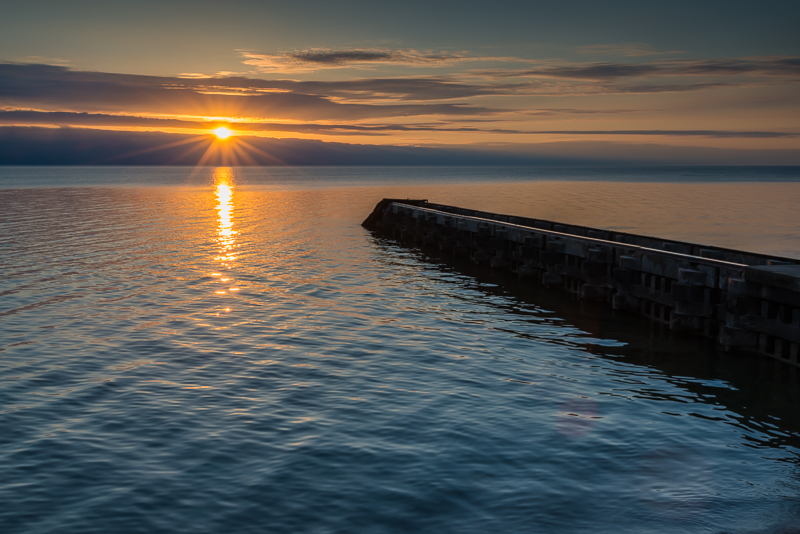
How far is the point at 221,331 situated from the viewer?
15.8 meters

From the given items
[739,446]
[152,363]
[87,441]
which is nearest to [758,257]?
[739,446]

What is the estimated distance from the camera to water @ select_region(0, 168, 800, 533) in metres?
7.28

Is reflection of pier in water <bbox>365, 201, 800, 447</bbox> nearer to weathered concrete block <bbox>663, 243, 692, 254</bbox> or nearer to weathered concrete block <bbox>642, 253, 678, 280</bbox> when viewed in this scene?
weathered concrete block <bbox>642, 253, 678, 280</bbox>

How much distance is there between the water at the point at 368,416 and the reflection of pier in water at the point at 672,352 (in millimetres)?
81

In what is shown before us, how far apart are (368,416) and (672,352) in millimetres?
8308

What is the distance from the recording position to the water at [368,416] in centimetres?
728

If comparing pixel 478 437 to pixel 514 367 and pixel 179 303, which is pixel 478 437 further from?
pixel 179 303

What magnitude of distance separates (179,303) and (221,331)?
3.96m

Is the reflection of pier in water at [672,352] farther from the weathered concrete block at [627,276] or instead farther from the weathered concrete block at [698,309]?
the weathered concrete block at [627,276]

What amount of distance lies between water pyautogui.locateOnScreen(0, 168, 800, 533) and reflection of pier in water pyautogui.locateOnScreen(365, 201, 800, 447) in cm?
8

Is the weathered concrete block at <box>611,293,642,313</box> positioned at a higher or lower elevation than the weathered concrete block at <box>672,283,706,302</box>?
lower

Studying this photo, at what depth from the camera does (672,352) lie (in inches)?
590

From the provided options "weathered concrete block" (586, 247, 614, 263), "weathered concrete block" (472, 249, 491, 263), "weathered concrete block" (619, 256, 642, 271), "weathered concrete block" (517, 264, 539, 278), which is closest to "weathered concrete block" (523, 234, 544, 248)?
"weathered concrete block" (517, 264, 539, 278)

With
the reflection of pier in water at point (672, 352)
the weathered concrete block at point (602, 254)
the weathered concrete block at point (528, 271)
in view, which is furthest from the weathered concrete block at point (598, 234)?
the weathered concrete block at point (602, 254)
